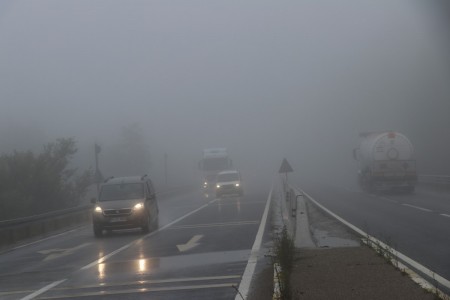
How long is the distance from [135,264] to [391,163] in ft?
98.1

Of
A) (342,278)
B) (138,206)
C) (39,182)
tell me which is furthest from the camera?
(39,182)

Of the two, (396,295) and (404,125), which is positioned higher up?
(404,125)

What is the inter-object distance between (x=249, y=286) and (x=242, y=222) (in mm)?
15074

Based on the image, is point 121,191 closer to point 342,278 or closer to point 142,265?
point 142,265

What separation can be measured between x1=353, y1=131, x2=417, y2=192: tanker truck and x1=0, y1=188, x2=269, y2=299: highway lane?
1893cm

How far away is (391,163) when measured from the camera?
1678 inches

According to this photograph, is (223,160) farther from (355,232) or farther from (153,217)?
(355,232)

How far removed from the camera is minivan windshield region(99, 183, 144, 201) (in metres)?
24.9

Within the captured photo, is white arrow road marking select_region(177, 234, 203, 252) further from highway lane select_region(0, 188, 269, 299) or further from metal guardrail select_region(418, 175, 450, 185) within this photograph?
metal guardrail select_region(418, 175, 450, 185)

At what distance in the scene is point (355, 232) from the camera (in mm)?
18797

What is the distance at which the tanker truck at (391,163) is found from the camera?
42.2 metres

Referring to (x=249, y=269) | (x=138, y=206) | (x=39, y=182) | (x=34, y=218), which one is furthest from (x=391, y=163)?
(x=249, y=269)

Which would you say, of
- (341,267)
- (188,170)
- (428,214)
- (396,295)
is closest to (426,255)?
(341,267)

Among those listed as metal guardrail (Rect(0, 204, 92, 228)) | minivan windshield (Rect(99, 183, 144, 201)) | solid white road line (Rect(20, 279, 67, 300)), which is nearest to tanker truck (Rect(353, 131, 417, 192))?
metal guardrail (Rect(0, 204, 92, 228))
